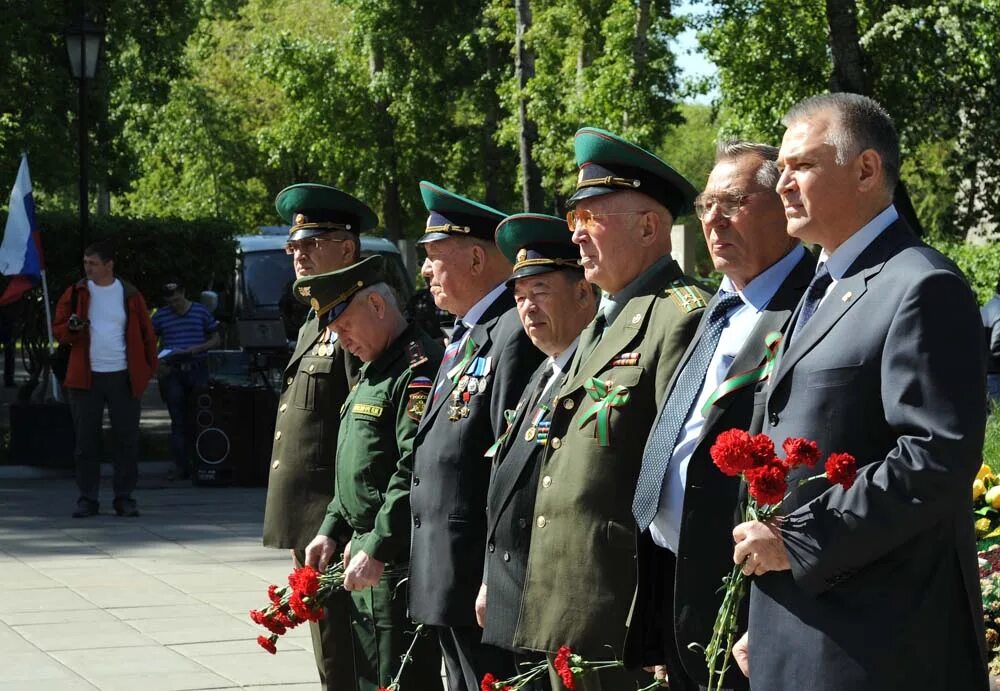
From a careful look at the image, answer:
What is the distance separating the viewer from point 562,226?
4.69 m

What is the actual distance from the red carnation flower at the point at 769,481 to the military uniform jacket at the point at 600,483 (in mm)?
1039

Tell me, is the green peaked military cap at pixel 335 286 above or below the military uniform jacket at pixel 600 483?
above

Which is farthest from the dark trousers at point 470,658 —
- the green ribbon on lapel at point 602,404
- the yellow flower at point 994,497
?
the yellow flower at point 994,497

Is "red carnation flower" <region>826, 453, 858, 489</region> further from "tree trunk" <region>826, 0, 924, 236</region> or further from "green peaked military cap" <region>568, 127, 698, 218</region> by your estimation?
"tree trunk" <region>826, 0, 924, 236</region>

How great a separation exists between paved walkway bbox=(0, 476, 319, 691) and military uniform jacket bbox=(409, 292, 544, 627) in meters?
2.20

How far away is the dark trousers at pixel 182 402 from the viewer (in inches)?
582

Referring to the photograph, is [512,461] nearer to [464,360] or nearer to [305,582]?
[464,360]

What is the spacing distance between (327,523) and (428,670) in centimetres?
64

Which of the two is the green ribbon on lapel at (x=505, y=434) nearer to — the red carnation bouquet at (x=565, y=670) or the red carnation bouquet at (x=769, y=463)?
the red carnation bouquet at (x=565, y=670)

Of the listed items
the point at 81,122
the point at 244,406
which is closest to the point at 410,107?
the point at 81,122

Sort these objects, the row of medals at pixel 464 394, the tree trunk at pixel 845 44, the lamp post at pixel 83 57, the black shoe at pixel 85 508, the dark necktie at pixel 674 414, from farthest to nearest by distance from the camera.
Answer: the tree trunk at pixel 845 44, the lamp post at pixel 83 57, the black shoe at pixel 85 508, the row of medals at pixel 464 394, the dark necktie at pixel 674 414

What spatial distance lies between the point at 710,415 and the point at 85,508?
9.48 meters

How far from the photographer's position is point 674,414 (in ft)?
12.7

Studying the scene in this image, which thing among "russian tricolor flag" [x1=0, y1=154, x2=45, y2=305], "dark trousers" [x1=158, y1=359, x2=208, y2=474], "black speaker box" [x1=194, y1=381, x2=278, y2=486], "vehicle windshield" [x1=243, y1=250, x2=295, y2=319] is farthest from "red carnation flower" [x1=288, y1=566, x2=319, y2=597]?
"vehicle windshield" [x1=243, y1=250, x2=295, y2=319]
